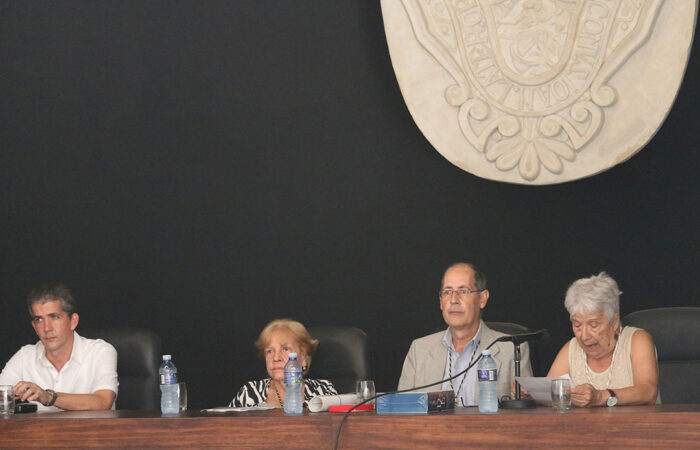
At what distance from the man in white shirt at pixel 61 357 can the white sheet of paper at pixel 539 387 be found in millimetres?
1594

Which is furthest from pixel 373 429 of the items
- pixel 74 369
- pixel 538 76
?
pixel 538 76

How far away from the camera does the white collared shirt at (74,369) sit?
3615 millimetres

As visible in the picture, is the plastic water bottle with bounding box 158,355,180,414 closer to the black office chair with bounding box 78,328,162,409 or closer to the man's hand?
the man's hand

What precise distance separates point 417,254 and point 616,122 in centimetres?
103

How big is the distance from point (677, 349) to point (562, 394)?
2.86ft

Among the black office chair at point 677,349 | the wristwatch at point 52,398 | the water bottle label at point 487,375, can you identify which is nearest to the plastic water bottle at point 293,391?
the water bottle label at point 487,375

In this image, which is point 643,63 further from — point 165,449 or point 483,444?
point 165,449

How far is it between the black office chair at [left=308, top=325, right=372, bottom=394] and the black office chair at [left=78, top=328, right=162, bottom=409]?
617 millimetres

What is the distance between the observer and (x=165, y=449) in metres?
2.68

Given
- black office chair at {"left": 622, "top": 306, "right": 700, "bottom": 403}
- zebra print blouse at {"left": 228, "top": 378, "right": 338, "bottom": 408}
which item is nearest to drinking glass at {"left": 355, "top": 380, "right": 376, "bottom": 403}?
zebra print blouse at {"left": 228, "top": 378, "right": 338, "bottom": 408}

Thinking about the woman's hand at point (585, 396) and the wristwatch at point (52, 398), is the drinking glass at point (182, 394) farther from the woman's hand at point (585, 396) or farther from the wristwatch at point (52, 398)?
the woman's hand at point (585, 396)

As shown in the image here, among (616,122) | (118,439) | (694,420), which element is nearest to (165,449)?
(118,439)

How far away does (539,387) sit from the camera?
2.80 meters

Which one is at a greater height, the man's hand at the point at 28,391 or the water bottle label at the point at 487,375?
the water bottle label at the point at 487,375
